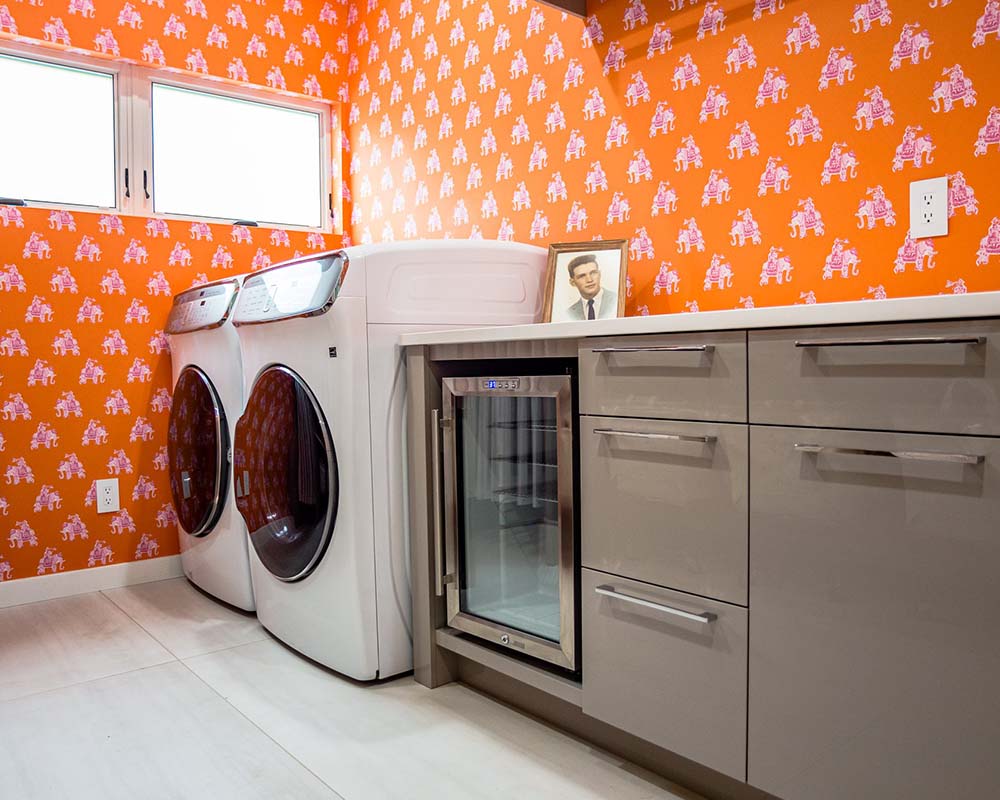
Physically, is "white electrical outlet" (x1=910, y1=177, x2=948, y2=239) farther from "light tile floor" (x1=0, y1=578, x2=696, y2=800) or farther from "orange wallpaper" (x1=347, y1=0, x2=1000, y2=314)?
"light tile floor" (x1=0, y1=578, x2=696, y2=800)

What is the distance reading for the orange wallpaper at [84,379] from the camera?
9.29ft

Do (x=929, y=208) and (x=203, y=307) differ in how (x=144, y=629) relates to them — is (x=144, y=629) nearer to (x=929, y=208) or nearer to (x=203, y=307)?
(x=203, y=307)

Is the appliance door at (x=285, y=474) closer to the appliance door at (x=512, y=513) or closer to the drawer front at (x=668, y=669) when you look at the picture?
the appliance door at (x=512, y=513)

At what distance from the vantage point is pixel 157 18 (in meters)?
3.10

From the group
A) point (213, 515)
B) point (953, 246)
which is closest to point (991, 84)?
point (953, 246)

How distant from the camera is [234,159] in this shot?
3.49 m

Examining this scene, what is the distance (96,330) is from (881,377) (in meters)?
2.74

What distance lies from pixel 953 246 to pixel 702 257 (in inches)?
24.4

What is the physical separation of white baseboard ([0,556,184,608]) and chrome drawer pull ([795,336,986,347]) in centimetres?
268

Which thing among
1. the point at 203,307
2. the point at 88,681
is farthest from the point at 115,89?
the point at 88,681

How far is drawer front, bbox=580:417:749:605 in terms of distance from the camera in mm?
1373

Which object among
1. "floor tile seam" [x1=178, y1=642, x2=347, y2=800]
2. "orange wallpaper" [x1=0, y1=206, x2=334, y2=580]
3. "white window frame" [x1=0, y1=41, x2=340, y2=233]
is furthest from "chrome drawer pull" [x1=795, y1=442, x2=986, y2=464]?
"white window frame" [x1=0, y1=41, x2=340, y2=233]

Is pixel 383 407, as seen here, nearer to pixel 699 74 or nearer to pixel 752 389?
pixel 752 389

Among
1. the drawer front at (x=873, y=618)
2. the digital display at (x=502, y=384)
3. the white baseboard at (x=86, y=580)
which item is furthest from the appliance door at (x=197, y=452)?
the drawer front at (x=873, y=618)
